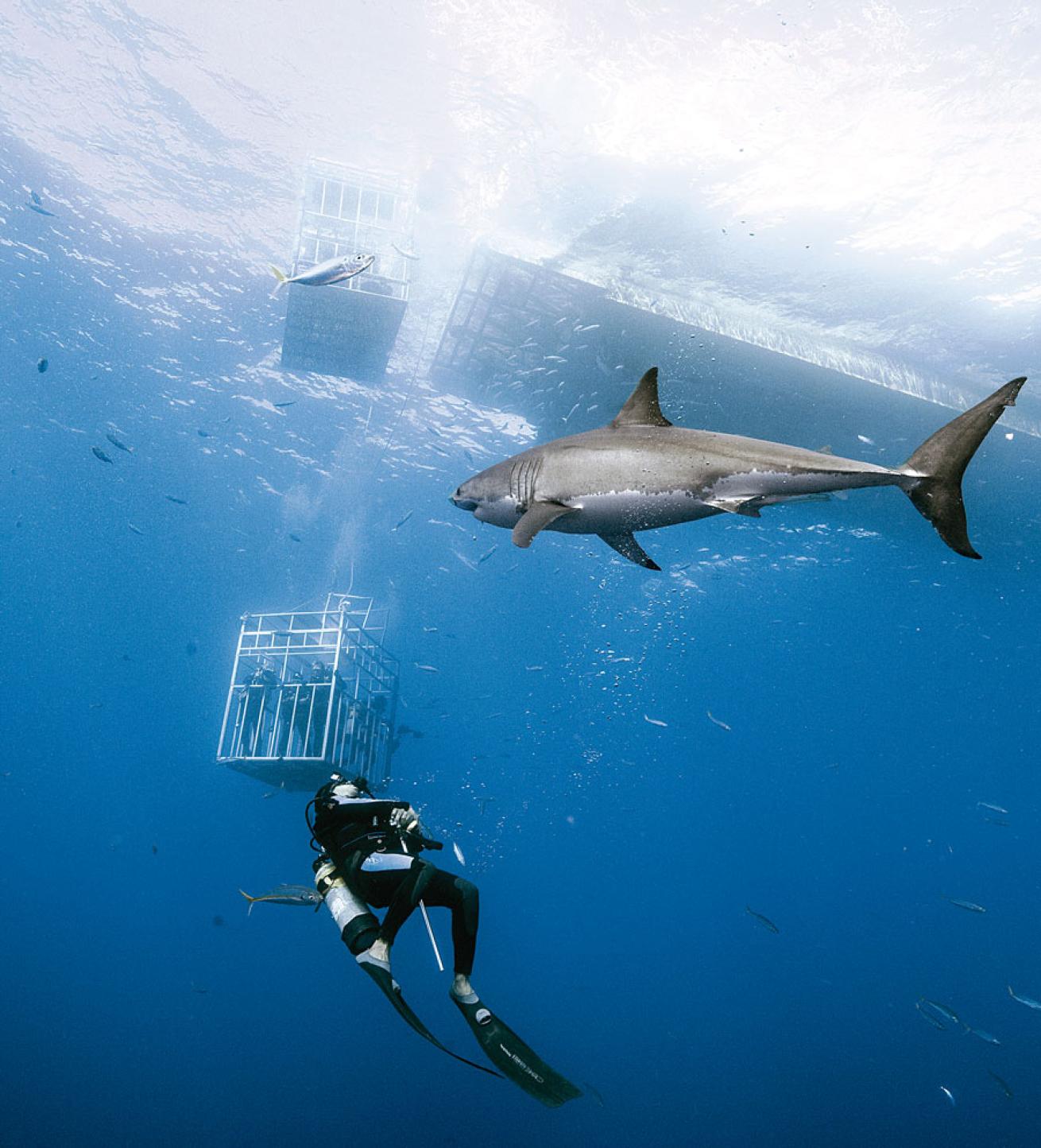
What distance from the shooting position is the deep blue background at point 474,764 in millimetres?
23672

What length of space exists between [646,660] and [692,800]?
60.8 metres

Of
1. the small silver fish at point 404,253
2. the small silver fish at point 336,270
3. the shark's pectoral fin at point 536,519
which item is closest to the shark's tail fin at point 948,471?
the shark's pectoral fin at point 536,519

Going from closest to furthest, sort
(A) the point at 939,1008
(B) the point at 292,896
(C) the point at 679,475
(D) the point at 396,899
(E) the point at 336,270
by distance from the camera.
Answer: (C) the point at 679,475, (D) the point at 396,899, (B) the point at 292,896, (E) the point at 336,270, (A) the point at 939,1008

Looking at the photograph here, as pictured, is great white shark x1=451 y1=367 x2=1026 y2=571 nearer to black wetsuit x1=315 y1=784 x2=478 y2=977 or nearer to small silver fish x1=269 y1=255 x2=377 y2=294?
black wetsuit x1=315 y1=784 x2=478 y2=977

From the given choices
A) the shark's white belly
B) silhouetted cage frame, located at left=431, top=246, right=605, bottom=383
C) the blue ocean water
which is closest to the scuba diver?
the shark's white belly

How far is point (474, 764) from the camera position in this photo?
284ft

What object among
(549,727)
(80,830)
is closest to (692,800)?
(549,727)

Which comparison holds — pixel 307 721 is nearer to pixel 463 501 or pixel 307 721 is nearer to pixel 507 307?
pixel 507 307

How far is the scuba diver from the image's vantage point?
3.66m

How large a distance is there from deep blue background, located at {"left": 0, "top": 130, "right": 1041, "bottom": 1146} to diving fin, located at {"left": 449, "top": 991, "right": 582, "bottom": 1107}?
13786 mm

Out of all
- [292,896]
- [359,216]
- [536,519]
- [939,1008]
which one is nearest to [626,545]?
[536,519]

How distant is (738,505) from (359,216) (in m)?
13.2

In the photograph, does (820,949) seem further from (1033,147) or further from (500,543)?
(1033,147)

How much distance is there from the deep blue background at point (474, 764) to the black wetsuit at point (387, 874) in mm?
14528
